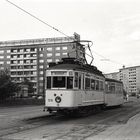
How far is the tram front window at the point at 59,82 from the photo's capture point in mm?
20125

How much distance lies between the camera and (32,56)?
454ft

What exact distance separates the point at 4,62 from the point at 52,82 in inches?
4950

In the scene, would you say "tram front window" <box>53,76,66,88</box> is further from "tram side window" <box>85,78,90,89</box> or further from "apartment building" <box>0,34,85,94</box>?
"apartment building" <box>0,34,85,94</box>

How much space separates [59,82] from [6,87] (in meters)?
32.0

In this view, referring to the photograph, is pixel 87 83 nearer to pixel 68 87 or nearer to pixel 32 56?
pixel 68 87

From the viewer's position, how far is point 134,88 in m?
180

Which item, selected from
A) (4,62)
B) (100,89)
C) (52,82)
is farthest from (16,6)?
(4,62)

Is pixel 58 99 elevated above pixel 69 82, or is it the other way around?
pixel 69 82

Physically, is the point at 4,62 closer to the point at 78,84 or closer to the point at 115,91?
the point at 115,91

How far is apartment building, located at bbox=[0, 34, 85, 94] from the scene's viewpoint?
131375 millimetres

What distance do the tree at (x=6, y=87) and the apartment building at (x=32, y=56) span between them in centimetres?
7615

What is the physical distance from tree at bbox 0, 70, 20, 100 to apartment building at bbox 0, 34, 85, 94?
7615 cm

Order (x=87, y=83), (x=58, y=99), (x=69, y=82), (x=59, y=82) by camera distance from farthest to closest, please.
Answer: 1. (x=87, y=83)
2. (x=59, y=82)
3. (x=69, y=82)
4. (x=58, y=99)

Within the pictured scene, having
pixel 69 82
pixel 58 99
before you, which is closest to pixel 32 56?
pixel 69 82
